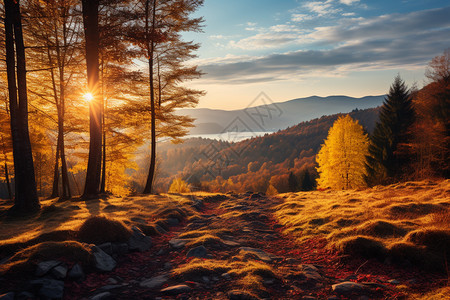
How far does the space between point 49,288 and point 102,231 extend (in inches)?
90.3

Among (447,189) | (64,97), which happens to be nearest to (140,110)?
(64,97)

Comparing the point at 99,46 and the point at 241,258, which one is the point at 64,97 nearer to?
the point at 99,46

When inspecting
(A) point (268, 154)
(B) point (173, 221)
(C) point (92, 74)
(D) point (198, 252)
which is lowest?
(A) point (268, 154)

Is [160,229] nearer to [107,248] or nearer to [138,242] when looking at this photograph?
[138,242]

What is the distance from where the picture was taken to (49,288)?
372 centimetres

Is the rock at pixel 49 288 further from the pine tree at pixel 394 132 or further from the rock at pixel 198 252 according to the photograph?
the pine tree at pixel 394 132

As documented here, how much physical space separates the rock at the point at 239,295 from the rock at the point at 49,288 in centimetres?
258

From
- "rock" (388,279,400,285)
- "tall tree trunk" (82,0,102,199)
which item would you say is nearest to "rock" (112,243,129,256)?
"rock" (388,279,400,285)

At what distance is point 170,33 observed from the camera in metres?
16.2

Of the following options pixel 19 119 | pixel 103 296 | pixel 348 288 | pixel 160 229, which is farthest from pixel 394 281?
pixel 19 119

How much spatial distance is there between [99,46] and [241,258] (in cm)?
1268

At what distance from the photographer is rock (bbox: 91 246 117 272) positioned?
4773 millimetres

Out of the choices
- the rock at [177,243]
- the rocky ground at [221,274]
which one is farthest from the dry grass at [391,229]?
the rock at [177,243]

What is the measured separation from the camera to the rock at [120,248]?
5696mm
